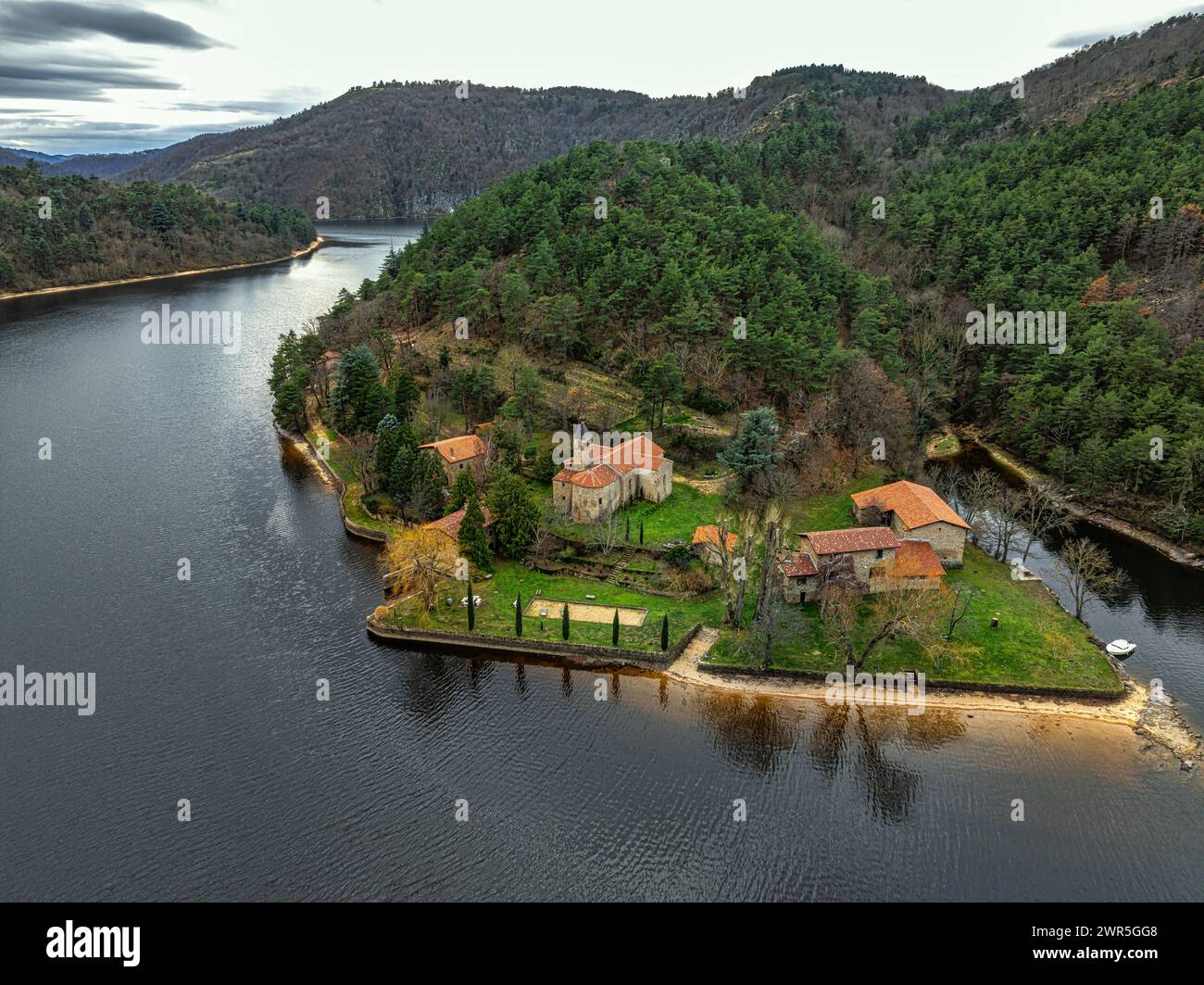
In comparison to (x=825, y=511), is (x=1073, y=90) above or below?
above

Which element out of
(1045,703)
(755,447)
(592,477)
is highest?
(755,447)

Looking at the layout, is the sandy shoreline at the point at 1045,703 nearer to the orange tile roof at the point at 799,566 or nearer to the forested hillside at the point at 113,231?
the orange tile roof at the point at 799,566

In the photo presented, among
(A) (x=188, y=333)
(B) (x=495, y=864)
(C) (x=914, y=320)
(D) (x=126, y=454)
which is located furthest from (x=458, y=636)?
(A) (x=188, y=333)

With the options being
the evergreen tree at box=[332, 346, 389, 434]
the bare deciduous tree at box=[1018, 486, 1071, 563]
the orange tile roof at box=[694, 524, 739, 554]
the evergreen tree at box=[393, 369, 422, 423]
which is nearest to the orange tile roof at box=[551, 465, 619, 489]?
the orange tile roof at box=[694, 524, 739, 554]

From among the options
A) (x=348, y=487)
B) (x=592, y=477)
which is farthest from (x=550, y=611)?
(x=348, y=487)

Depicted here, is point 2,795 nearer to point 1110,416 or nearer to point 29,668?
point 29,668

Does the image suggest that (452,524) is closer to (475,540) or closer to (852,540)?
(475,540)

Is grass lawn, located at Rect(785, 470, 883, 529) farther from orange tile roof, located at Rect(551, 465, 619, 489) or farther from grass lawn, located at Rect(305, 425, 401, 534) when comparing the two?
grass lawn, located at Rect(305, 425, 401, 534)

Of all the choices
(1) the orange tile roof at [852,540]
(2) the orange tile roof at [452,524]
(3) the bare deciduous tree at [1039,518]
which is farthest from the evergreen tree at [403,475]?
(3) the bare deciduous tree at [1039,518]
